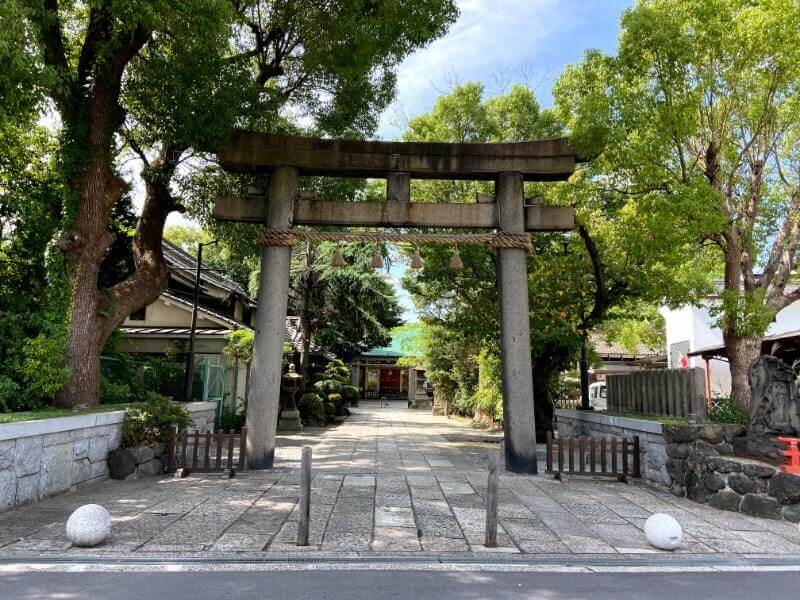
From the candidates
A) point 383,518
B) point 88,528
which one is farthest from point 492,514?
point 88,528

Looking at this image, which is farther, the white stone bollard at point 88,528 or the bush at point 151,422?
the bush at point 151,422

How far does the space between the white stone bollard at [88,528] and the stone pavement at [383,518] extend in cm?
9

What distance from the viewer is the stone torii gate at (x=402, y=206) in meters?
9.77

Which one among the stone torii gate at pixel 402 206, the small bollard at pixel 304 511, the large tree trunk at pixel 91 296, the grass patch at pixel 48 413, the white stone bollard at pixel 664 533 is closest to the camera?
the small bollard at pixel 304 511

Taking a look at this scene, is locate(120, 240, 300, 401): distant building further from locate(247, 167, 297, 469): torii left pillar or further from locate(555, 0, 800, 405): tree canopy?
locate(555, 0, 800, 405): tree canopy

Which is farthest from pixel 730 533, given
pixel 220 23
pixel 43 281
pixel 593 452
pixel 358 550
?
pixel 43 281

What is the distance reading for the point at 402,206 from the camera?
10.0 metres

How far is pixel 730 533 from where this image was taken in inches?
251

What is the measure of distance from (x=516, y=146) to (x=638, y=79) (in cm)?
231

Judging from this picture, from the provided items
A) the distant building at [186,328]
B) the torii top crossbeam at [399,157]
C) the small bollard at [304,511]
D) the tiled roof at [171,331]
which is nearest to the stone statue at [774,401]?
the torii top crossbeam at [399,157]

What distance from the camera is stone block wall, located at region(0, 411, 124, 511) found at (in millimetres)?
6664

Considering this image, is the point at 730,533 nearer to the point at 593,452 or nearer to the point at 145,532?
the point at 593,452

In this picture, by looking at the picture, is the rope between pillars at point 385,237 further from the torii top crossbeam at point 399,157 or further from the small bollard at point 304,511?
the small bollard at point 304,511

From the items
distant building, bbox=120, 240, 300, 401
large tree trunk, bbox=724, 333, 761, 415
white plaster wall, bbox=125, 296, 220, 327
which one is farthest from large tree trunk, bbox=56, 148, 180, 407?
large tree trunk, bbox=724, 333, 761, 415
